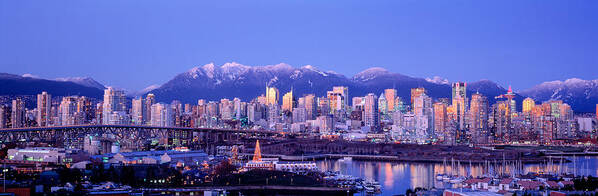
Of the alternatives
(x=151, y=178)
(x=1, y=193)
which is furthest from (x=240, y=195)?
(x=1, y=193)

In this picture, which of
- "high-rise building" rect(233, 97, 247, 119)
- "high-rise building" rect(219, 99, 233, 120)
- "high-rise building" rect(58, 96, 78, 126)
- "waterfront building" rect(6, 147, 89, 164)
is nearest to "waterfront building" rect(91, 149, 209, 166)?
"waterfront building" rect(6, 147, 89, 164)

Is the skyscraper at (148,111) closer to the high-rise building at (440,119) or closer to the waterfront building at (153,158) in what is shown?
the high-rise building at (440,119)

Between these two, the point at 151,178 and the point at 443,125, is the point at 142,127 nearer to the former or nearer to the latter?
the point at 151,178

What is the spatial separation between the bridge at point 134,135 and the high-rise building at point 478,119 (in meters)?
15.9

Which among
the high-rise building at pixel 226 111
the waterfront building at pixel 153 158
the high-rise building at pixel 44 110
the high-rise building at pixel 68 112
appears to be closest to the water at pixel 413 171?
the waterfront building at pixel 153 158

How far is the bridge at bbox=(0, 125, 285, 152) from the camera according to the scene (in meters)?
37.3

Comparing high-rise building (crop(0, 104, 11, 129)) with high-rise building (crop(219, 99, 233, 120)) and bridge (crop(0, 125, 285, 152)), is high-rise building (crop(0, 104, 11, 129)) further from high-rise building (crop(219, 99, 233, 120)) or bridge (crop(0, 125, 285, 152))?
high-rise building (crop(219, 99, 233, 120))

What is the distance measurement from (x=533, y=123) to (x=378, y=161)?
34.1m

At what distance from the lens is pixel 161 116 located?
61125 millimetres

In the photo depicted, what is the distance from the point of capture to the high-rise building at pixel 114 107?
58466 millimetres

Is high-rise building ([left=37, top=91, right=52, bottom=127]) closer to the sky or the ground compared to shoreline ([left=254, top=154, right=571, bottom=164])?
closer to the sky

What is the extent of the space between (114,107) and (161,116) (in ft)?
18.6

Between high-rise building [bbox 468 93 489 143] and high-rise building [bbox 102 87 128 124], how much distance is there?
28508mm

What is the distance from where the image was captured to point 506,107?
6756 cm
